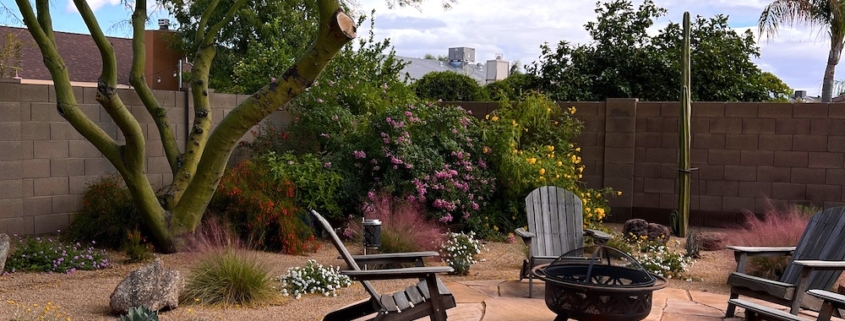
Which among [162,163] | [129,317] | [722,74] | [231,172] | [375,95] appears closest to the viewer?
[129,317]

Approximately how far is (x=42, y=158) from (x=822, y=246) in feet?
24.0

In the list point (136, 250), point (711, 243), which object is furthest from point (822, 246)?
point (136, 250)

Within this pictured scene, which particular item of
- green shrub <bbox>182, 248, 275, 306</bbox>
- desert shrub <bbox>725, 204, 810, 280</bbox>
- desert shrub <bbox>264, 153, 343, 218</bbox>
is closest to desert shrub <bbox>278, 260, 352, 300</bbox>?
green shrub <bbox>182, 248, 275, 306</bbox>

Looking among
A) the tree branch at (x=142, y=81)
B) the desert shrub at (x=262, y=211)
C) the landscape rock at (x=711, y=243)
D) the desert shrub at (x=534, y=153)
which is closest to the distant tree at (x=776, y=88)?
the desert shrub at (x=534, y=153)

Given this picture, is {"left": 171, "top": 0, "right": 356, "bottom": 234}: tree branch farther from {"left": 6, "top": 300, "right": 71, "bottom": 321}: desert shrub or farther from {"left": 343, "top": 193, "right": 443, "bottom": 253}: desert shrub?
{"left": 6, "top": 300, "right": 71, "bottom": 321}: desert shrub

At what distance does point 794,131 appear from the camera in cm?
984

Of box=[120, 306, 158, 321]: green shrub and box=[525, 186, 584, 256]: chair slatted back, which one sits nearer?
box=[120, 306, 158, 321]: green shrub

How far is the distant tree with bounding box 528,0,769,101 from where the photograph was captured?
1422 cm

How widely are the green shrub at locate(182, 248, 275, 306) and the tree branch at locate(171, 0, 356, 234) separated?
1.73 meters

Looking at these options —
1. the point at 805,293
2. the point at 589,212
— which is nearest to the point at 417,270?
the point at 805,293

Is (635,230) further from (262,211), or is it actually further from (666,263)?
(262,211)

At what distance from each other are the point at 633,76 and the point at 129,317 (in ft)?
39.9

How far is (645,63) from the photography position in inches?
563

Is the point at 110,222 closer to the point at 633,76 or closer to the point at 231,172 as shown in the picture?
the point at 231,172
